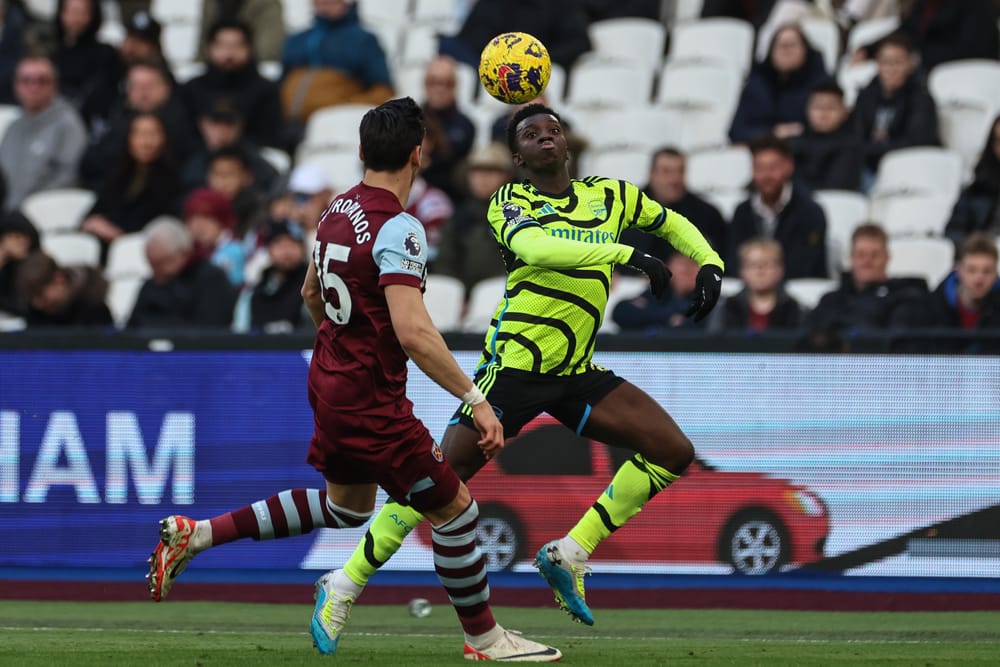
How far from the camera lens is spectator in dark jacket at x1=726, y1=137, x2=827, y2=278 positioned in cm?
1201

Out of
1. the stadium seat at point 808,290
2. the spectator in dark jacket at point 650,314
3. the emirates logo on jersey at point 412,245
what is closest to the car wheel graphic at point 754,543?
the spectator in dark jacket at point 650,314

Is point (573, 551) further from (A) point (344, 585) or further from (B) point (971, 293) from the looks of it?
(B) point (971, 293)

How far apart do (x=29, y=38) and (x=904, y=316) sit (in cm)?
961

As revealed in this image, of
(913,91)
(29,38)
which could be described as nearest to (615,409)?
(913,91)

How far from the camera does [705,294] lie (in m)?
7.77

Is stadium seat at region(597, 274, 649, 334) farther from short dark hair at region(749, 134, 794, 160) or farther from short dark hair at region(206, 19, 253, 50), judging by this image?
short dark hair at region(206, 19, 253, 50)

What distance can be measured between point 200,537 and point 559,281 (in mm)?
2008

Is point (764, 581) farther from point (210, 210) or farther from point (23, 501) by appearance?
point (210, 210)

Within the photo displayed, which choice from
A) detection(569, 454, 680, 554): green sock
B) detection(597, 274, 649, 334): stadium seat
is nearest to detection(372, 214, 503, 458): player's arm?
detection(569, 454, 680, 554): green sock

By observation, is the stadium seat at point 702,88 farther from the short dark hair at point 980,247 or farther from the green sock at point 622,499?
the green sock at point 622,499

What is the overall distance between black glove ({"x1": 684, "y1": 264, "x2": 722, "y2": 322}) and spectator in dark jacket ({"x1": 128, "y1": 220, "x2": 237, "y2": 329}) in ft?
16.4

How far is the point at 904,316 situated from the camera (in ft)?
35.3

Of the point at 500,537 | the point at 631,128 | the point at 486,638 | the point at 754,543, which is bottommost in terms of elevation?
the point at 500,537

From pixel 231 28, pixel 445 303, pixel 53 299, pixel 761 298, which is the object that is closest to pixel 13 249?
pixel 53 299
